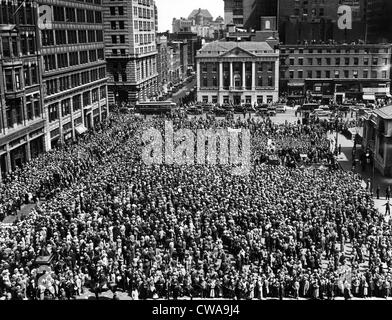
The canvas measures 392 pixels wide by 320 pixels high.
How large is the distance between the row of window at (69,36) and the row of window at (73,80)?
4628mm

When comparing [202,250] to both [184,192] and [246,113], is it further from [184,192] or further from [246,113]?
[246,113]

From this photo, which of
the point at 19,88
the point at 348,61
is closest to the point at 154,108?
the point at 19,88

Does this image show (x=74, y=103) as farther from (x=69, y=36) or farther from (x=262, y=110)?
(x=262, y=110)

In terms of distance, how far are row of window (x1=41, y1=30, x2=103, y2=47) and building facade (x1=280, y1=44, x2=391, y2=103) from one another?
4335cm

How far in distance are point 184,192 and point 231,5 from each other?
125723 millimetres

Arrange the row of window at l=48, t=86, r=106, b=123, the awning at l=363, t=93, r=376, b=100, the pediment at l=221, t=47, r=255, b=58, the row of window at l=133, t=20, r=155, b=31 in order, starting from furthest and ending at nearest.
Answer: the pediment at l=221, t=47, r=255, b=58
the row of window at l=133, t=20, r=155, b=31
the awning at l=363, t=93, r=376, b=100
the row of window at l=48, t=86, r=106, b=123

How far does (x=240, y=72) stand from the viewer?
104688mm

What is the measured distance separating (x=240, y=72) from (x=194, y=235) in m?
78.3

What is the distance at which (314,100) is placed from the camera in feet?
335

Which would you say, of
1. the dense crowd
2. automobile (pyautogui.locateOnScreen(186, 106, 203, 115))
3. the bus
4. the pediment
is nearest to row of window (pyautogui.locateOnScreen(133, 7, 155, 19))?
the pediment

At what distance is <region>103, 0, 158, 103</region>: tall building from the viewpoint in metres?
98.2

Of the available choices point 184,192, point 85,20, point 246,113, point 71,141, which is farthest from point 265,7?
point 184,192

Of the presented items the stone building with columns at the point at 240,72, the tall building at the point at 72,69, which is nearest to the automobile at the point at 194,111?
the stone building with columns at the point at 240,72

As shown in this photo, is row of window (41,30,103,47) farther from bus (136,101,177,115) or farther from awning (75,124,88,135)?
bus (136,101,177,115)
